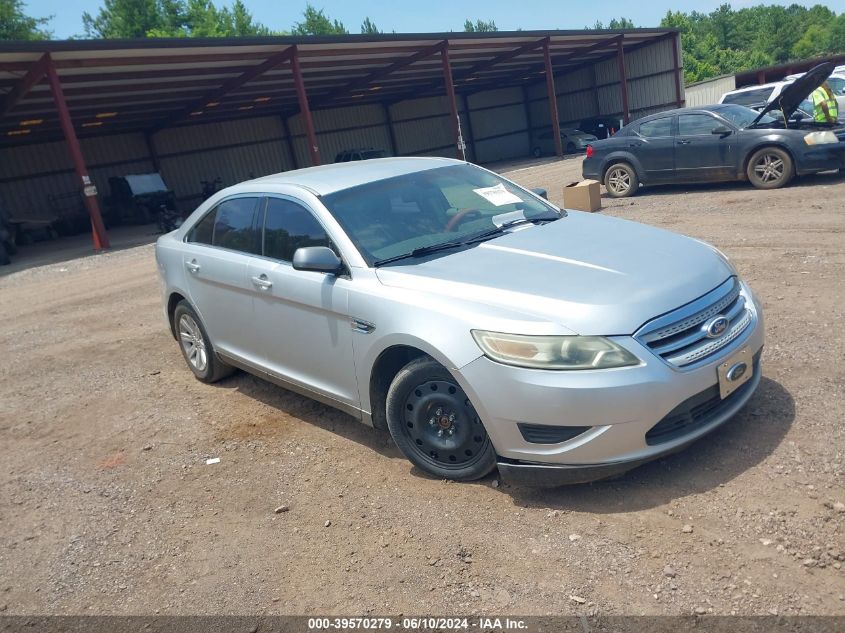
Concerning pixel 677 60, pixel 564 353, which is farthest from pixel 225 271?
pixel 677 60

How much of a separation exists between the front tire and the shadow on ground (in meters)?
0.27

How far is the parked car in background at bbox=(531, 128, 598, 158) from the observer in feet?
107

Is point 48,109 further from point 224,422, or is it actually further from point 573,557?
point 573,557

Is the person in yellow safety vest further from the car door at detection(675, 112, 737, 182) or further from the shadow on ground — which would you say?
the shadow on ground

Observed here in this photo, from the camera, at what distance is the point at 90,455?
471cm

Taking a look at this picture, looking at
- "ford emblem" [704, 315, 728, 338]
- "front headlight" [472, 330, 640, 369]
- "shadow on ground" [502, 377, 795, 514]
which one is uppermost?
"front headlight" [472, 330, 640, 369]

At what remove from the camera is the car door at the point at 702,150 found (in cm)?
1126

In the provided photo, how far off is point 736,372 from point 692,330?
37 cm

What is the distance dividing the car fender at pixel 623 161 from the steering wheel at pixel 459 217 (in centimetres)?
895

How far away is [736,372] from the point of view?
339 centimetres

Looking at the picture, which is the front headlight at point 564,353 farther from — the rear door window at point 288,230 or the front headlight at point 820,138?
the front headlight at point 820,138

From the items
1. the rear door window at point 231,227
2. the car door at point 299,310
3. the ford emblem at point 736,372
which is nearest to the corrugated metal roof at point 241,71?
the rear door window at point 231,227

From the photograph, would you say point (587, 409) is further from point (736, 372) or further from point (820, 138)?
point (820, 138)

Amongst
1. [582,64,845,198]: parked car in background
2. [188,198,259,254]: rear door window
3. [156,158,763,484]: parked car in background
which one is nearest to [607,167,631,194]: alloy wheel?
[582,64,845,198]: parked car in background
